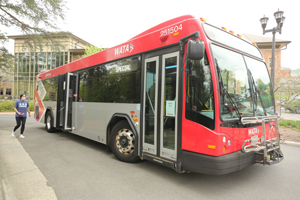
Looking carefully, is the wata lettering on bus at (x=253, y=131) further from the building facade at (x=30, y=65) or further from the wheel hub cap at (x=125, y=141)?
the building facade at (x=30, y=65)

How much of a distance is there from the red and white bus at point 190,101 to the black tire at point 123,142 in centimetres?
2

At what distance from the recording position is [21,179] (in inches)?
148

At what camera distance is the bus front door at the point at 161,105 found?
361cm

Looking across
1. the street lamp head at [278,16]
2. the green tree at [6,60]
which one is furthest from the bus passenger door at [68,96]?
the green tree at [6,60]

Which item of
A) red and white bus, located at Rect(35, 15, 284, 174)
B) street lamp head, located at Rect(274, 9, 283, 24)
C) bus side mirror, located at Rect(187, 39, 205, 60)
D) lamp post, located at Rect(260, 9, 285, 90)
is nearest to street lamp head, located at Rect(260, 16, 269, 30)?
lamp post, located at Rect(260, 9, 285, 90)

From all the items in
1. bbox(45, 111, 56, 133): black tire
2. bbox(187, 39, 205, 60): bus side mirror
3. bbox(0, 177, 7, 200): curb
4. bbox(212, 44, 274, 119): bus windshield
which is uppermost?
bbox(187, 39, 205, 60): bus side mirror

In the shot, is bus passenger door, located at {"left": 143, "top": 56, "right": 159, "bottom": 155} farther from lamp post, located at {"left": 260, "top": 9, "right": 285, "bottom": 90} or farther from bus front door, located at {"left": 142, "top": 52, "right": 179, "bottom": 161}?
lamp post, located at {"left": 260, "top": 9, "right": 285, "bottom": 90}

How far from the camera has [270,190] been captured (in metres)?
3.34

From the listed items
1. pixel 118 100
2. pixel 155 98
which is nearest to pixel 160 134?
pixel 155 98

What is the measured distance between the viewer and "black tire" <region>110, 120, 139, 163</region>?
453 cm

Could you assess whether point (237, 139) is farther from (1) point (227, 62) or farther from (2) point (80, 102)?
(2) point (80, 102)

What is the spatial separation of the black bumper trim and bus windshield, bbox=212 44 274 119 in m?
0.68

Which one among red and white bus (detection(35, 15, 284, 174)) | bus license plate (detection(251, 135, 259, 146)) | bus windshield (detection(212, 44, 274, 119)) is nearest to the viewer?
red and white bus (detection(35, 15, 284, 174))

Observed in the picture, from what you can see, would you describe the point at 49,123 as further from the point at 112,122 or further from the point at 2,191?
the point at 2,191
